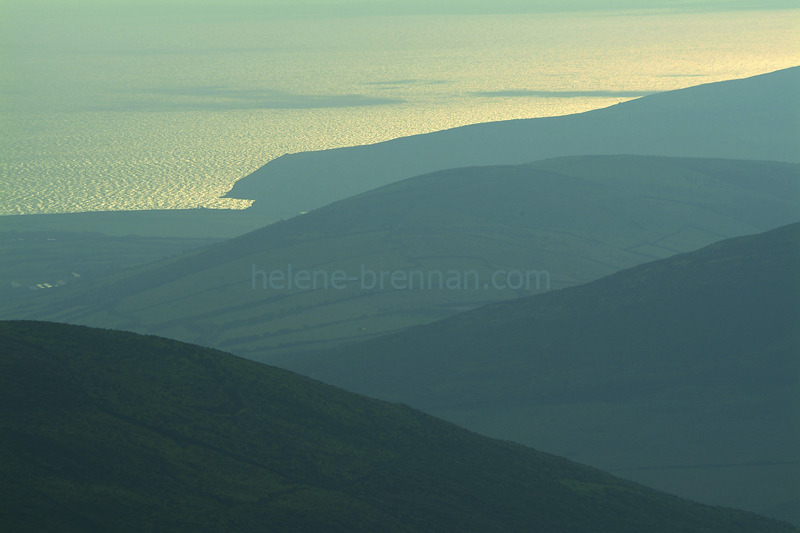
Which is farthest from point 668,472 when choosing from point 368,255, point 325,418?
point 368,255

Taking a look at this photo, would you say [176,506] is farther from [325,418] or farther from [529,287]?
[529,287]

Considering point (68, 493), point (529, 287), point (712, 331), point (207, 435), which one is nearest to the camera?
point (68, 493)

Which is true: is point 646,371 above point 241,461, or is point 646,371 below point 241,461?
above

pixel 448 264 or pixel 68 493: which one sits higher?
Answer: pixel 448 264

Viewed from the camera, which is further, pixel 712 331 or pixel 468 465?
pixel 712 331

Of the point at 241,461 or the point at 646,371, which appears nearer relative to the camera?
the point at 241,461

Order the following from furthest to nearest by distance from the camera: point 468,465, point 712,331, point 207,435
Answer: point 712,331
point 468,465
point 207,435
